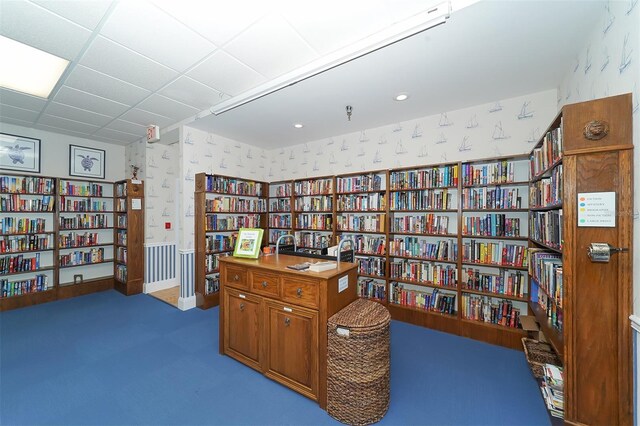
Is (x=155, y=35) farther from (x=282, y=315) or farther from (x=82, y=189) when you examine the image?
(x=82, y=189)

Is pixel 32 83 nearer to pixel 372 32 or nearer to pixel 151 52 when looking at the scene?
pixel 151 52

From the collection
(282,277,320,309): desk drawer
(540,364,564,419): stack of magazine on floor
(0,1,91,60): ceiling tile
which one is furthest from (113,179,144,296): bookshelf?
(540,364,564,419): stack of magazine on floor

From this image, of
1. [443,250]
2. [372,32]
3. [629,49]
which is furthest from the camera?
[443,250]

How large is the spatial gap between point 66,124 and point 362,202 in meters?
4.81

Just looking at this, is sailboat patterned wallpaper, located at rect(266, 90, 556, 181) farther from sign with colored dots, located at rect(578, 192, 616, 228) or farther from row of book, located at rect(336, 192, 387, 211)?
sign with colored dots, located at rect(578, 192, 616, 228)

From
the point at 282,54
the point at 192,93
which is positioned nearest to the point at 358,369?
the point at 282,54

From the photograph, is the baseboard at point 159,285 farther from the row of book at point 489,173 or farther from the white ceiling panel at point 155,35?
the row of book at point 489,173

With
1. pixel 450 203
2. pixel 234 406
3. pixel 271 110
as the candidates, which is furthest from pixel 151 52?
pixel 450 203

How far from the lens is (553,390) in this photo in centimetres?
174

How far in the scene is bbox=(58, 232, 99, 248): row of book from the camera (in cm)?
431

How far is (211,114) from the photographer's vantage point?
11.2ft

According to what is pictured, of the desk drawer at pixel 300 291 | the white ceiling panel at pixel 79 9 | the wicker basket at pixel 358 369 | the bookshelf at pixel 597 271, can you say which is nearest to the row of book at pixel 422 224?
the bookshelf at pixel 597 271

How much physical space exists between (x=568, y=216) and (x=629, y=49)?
3.26 feet

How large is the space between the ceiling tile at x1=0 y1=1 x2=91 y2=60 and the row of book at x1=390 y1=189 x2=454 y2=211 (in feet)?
11.7
